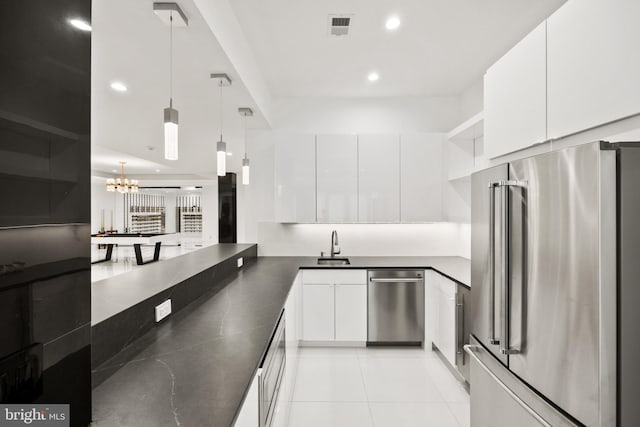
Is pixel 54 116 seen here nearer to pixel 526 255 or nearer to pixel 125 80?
pixel 526 255

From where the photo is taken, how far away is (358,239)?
13.6ft

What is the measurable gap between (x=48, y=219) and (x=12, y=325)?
23 cm

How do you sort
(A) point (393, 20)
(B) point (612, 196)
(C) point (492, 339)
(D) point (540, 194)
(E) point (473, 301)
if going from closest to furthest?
(B) point (612, 196) < (D) point (540, 194) < (C) point (492, 339) < (E) point (473, 301) < (A) point (393, 20)

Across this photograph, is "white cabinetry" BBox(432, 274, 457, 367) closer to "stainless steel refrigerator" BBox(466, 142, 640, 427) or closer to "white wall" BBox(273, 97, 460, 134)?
"stainless steel refrigerator" BBox(466, 142, 640, 427)

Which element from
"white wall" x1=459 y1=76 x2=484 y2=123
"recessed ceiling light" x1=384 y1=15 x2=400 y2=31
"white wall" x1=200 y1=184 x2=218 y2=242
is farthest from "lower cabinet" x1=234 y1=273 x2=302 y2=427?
"white wall" x1=200 y1=184 x2=218 y2=242

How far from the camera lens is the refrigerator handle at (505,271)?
151cm

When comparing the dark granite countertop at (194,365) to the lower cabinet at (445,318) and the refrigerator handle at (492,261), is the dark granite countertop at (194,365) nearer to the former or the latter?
the refrigerator handle at (492,261)

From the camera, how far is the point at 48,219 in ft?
2.45

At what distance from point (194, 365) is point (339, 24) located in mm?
2368

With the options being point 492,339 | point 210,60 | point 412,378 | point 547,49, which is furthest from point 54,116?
point 412,378

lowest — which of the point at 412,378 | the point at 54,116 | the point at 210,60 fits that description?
the point at 412,378

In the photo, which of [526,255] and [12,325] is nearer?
[12,325]

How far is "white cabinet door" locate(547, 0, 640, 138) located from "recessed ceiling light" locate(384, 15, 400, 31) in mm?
1056

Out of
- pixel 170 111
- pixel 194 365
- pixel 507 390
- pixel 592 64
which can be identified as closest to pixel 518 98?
pixel 592 64
